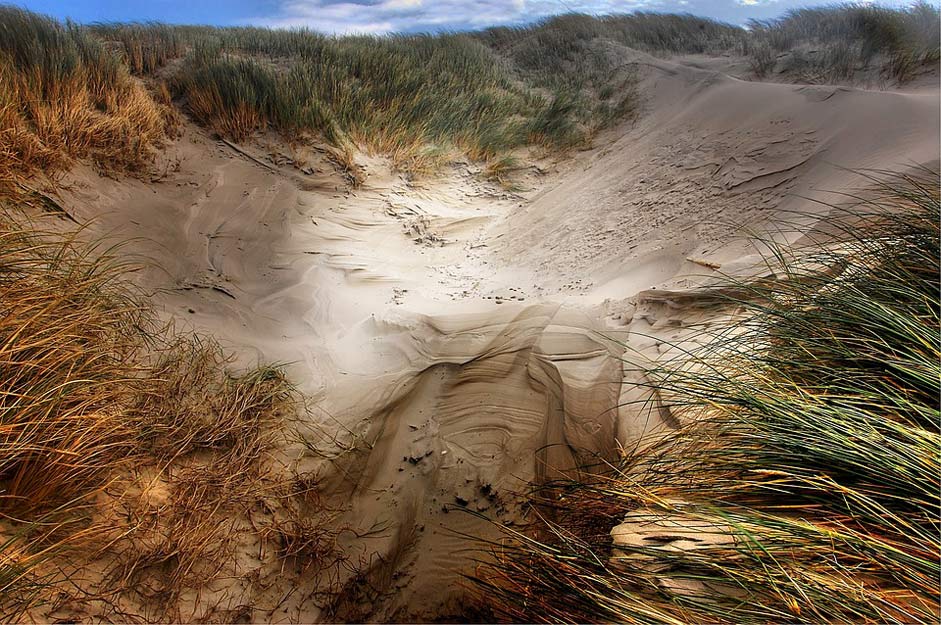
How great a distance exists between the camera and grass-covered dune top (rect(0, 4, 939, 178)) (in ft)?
13.3

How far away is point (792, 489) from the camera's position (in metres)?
1.39

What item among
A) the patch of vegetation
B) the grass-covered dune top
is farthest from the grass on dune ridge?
the patch of vegetation

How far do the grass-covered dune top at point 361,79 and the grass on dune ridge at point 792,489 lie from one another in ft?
13.6

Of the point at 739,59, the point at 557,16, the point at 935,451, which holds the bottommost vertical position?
the point at 935,451

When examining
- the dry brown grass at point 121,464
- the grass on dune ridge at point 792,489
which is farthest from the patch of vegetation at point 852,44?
the dry brown grass at point 121,464

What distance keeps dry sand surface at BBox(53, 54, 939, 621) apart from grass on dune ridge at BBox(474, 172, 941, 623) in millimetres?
512

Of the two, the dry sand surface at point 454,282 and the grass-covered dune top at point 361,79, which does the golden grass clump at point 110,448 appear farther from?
the grass-covered dune top at point 361,79

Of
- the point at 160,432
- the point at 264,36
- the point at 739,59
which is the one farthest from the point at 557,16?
the point at 160,432

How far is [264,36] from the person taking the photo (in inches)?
305

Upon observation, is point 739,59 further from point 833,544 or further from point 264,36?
point 833,544

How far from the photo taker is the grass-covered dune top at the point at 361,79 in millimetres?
4047

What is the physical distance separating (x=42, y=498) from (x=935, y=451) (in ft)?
9.44

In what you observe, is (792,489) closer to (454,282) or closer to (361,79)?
(454,282)

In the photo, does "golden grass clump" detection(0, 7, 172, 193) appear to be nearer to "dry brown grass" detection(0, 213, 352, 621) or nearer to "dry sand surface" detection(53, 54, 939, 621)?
"dry sand surface" detection(53, 54, 939, 621)
